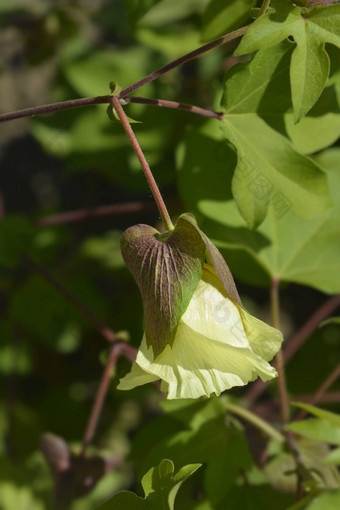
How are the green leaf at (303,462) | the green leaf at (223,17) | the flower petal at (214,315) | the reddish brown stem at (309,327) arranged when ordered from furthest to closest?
1. the reddish brown stem at (309,327)
2. the green leaf at (303,462)
3. the green leaf at (223,17)
4. the flower petal at (214,315)

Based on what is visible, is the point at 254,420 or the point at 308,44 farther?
the point at 254,420

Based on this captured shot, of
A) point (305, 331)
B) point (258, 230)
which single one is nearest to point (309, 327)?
point (305, 331)

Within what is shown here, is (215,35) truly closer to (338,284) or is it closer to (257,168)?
(257,168)

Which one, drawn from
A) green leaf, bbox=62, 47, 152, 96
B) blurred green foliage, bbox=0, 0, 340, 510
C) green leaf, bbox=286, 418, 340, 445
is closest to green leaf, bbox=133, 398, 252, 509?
blurred green foliage, bbox=0, 0, 340, 510

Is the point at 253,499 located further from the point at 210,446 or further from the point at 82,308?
the point at 82,308

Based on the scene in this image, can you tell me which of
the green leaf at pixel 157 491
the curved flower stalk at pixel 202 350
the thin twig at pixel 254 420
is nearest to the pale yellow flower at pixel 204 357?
the curved flower stalk at pixel 202 350

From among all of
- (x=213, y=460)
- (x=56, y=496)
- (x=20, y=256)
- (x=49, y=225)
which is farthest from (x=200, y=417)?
(x=49, y=225)

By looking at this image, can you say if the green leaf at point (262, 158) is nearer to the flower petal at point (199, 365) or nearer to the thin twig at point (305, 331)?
the flower petal at point (199, 365)

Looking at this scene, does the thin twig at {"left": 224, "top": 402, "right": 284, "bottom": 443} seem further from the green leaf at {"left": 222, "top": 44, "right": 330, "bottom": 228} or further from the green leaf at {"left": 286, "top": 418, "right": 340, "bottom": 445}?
the green leaf at {"left": 222, "top": 44, "right": 330, "bottom": 228}
